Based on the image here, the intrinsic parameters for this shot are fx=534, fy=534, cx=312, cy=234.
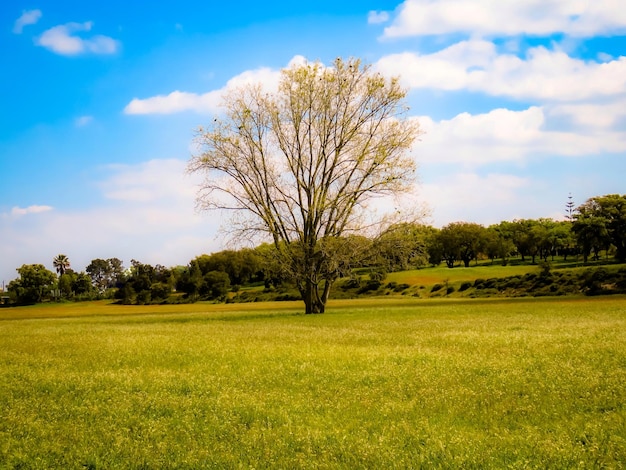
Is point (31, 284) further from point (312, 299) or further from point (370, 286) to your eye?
point (312, 299)

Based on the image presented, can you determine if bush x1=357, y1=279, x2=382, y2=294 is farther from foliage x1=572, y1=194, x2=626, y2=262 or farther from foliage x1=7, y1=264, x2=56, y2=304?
foliage x1=7, y1=264, x2=56, y2=304

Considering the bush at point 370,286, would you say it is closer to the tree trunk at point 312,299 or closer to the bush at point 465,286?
the bush at point 465,286

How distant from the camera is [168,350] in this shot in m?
23.8

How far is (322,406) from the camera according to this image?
43.6 feet

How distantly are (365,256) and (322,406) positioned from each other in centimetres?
3599

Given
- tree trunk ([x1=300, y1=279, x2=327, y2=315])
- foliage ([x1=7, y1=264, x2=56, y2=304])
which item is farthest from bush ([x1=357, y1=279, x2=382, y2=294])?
foliage ([x1=7, y1=264, x2=56, y2=304])

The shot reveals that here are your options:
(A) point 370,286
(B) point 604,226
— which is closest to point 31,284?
(A) point 370,286

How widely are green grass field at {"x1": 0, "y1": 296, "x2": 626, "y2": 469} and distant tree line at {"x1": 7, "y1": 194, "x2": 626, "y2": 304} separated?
25.0 meters

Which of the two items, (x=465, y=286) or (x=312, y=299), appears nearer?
(x=312, y=299)

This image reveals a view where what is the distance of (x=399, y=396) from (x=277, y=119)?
4055 cm

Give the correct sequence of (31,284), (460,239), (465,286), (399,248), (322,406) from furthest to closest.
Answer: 1. (460,239)
2. (31,284)
3. (465,286)
4. (399,248)
5. (322,406)

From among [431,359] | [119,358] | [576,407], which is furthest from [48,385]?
[576,407]

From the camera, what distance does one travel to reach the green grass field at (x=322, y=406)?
995cm

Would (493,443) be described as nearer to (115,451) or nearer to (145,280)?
(115,451)
